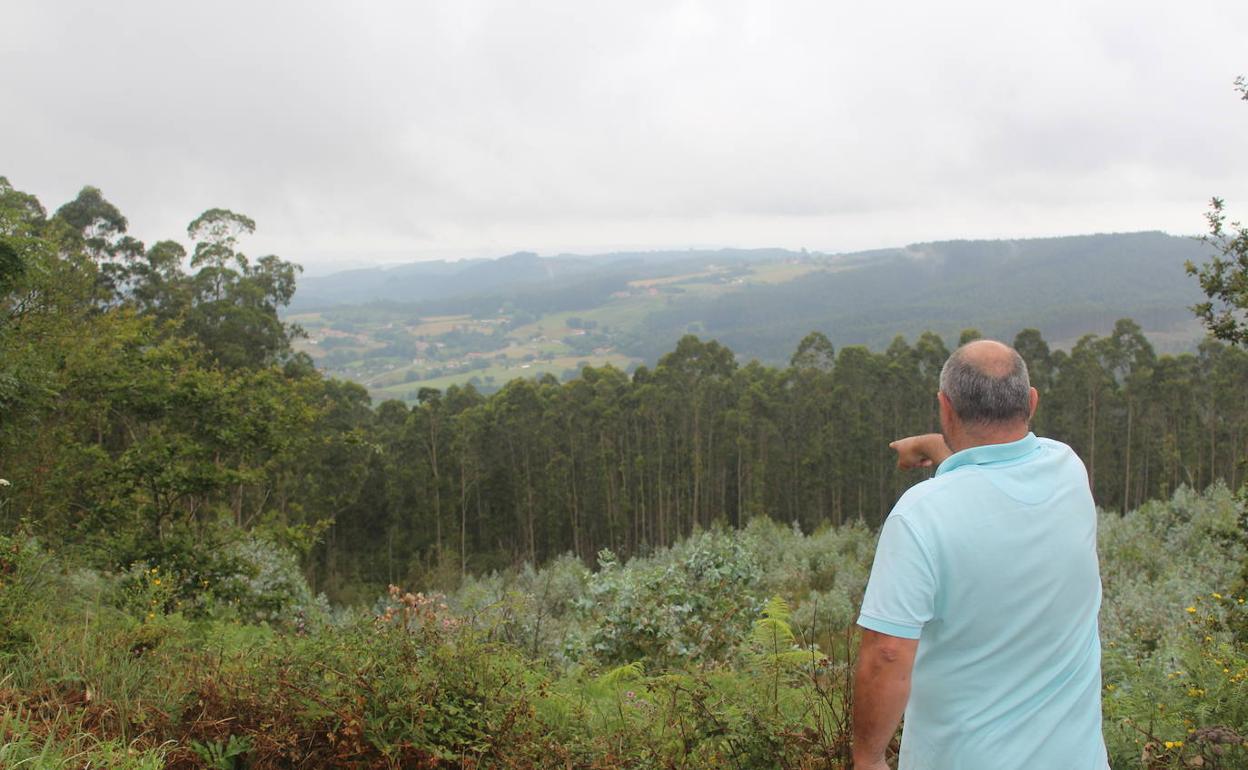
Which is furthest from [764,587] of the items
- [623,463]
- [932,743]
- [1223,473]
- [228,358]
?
[1223,473]

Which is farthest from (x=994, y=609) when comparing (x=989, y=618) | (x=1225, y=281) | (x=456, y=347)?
(x=456, y=347)

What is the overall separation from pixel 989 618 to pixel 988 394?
565 mm

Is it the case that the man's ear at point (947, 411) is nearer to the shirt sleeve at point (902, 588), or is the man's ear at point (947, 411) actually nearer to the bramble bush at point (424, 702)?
the shirt sleeve at point (902, 588)

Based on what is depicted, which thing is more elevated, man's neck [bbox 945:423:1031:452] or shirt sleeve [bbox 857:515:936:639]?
man's neck [bbox 945:423:1031:452]

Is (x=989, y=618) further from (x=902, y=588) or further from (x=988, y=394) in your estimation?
(x=988, y=394)

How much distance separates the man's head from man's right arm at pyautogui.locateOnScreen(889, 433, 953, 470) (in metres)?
0.36

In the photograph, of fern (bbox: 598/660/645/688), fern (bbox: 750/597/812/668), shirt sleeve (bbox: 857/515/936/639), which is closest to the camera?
shirt sleeve (bbox: 857/515/936/639)

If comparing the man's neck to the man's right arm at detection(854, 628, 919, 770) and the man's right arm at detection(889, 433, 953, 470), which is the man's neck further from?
the man's right arm at detection(854, 628, 919, 770)

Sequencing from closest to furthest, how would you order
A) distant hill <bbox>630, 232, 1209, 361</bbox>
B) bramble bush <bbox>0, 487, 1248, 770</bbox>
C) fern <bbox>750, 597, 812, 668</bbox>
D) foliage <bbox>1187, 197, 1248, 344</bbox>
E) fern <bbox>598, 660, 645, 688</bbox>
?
bramble bush <bbox>0, 487, 1248, 770</bbox> → fern <bbox>750, 597, 812, 668</bbox> → fern <bbox>598, 660, 645, 688</bbox> → foliage <bbox>1187, 197, 1248, 344</bbox> → distant hill <bbox>630, 232, 1209, 361</bbox>

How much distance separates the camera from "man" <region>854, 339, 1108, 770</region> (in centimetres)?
179

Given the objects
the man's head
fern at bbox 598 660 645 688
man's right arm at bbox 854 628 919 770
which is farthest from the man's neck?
fern at bbox 598 660 645 688

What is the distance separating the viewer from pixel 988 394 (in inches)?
77.0

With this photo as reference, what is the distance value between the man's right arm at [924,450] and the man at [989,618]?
444 millimetres

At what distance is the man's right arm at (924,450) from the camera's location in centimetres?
239
